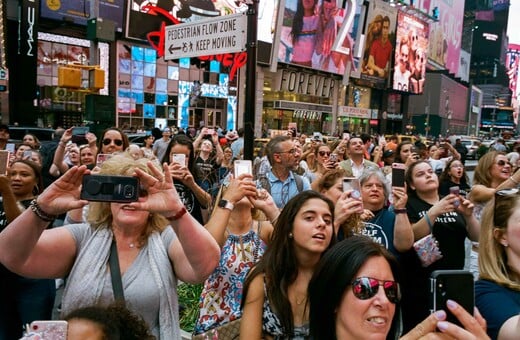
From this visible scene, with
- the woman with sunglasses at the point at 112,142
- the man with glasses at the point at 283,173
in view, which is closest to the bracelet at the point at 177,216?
the man with glasses at the point at 283,173

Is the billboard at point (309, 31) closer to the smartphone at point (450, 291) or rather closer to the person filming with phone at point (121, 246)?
the person filming with phone at point (121, 246)

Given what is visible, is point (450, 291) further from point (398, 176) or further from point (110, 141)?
point (110, 141)

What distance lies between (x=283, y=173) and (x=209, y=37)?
1.77 metres

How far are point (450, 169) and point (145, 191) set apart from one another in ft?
19.3

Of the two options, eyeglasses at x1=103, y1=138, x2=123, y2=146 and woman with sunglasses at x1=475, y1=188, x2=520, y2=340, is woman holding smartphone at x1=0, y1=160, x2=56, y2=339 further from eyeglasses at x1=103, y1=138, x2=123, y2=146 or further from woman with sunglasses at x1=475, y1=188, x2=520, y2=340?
woman with sunglasses at x1=475, y1=188, x2=520, y2=340

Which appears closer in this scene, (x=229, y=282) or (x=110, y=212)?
(x=110, y=212)

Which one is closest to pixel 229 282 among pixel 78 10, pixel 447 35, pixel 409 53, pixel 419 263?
pixel 419 263

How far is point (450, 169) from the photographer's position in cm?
691

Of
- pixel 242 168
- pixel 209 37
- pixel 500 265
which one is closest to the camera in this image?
pixel 500 265

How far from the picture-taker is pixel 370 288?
1.83 meters

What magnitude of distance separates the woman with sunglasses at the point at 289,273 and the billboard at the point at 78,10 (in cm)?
2462

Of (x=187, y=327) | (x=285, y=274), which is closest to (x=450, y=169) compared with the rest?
(x=187, y=327)

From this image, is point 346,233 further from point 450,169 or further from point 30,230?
point 450,169

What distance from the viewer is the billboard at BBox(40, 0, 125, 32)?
24.0 meters
